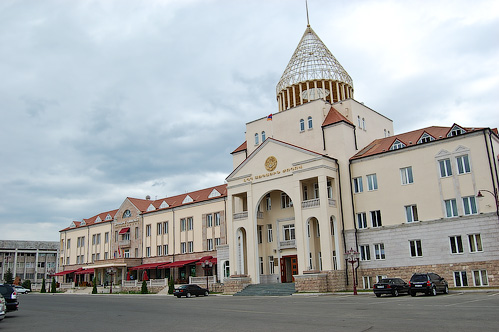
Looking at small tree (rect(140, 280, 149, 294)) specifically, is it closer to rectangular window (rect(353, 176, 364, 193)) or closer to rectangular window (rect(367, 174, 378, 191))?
rectangular window (rect(353, 176, 364, 193))

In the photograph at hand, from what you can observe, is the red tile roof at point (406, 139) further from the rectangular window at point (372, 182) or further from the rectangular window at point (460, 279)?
the rectangular window at point (460, 279)

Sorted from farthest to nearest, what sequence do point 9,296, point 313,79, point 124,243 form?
point 124,243
point 313,79
point 9,296

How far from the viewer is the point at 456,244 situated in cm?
3419

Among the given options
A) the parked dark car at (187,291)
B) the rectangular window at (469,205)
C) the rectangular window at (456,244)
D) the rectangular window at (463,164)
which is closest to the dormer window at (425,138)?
the rectangular window at (463,164)

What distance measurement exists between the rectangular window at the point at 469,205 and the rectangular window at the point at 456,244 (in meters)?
1.97

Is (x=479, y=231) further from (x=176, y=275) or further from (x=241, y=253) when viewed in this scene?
(x=176, y=275)

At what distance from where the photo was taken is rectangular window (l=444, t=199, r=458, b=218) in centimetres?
3469

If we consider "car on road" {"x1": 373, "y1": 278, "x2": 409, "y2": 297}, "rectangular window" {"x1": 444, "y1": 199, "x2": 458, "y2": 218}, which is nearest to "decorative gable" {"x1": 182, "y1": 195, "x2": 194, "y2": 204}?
"rectangular window" {"x1": 444, "y1": 199, "x2": 458, "y2": 218}

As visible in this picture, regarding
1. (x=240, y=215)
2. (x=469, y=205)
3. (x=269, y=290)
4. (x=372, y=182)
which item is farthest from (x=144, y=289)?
(x=469, y=205)

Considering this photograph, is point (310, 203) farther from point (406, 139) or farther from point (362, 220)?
point (406, 139)

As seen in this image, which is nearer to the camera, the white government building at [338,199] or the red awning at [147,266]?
the white government building at [338,199]

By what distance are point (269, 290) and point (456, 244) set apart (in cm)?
1543

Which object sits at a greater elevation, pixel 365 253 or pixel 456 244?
pixel 456 244

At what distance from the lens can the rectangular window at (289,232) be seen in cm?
4353
